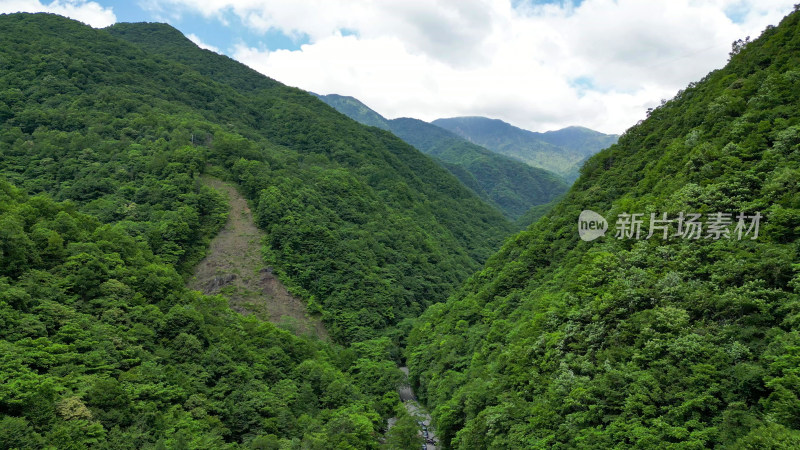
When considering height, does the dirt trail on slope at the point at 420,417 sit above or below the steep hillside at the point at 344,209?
below

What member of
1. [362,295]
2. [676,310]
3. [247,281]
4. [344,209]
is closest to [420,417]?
[362,295]

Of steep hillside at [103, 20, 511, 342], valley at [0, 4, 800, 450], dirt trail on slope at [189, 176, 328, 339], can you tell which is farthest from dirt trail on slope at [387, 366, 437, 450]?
dirt trail on slope at [189, 176, 328, 339]

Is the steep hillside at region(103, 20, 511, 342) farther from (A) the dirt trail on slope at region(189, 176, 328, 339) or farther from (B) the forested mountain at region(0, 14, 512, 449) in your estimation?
(A) the dirt trail on slope at region(189, 176, 328, 339)

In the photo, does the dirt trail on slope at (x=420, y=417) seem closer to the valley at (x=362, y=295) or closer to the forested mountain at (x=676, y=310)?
the valley at (x=362, y=295)

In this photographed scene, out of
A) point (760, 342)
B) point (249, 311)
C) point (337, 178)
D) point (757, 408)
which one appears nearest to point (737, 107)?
point (760, 342)

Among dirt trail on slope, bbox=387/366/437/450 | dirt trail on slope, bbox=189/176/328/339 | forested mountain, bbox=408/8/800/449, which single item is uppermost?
forested mountain, bbox=408/8/800/449

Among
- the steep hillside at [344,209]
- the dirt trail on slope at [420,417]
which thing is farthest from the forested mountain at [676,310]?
the steep hillside at [344,209]
